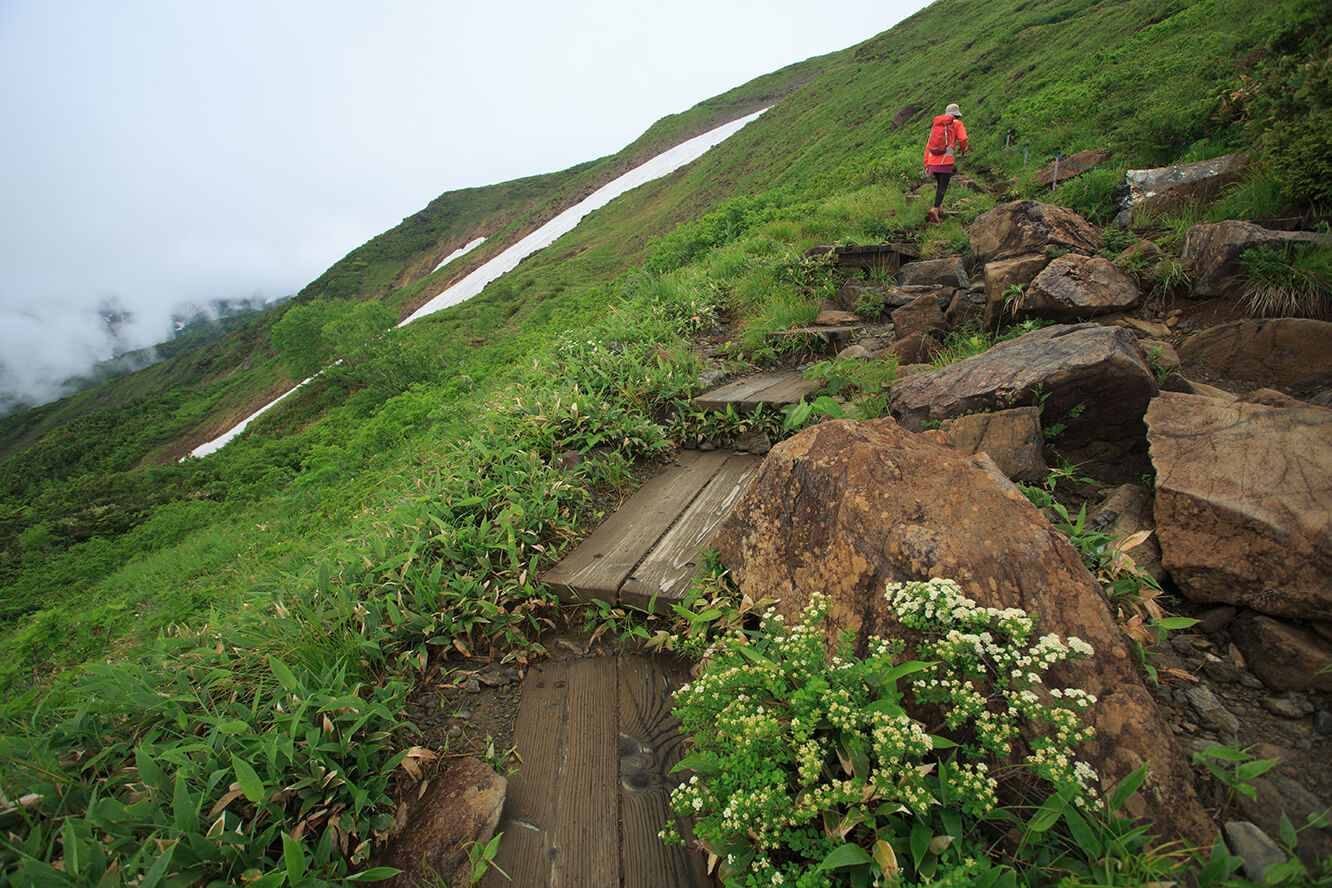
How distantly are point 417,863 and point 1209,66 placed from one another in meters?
10.6

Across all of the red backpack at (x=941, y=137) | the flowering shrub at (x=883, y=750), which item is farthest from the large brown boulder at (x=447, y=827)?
the red backpack at (x=941, y=137)

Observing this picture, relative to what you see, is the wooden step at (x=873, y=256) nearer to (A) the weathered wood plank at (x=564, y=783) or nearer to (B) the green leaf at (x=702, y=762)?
(A) the weathered wood plank at (x=564, y=783)

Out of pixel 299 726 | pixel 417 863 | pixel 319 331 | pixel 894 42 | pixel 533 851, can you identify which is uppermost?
pixel 894 42

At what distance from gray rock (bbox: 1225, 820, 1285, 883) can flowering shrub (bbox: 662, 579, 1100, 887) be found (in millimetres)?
290

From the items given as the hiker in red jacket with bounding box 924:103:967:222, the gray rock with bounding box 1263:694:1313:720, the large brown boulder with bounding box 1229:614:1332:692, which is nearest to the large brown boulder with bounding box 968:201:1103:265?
the hiker in red jacket with bounding box 924:103:967:222

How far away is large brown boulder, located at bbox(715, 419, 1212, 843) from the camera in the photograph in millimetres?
1438

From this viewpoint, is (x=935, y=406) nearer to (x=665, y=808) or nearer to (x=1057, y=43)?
(x=665, y=808)

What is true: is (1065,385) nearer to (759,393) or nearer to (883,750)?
(759,393)

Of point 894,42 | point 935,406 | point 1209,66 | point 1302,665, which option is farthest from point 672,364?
point 894,42

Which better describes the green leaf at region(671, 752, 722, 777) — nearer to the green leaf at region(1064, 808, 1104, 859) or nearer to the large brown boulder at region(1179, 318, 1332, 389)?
the green leaf at region(1064, 808, 1104, 859)

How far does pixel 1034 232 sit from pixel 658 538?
407cm

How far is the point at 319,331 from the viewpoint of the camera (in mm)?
24391

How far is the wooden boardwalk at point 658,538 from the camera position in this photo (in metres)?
2.60

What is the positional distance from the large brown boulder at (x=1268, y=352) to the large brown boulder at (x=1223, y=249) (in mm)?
585
